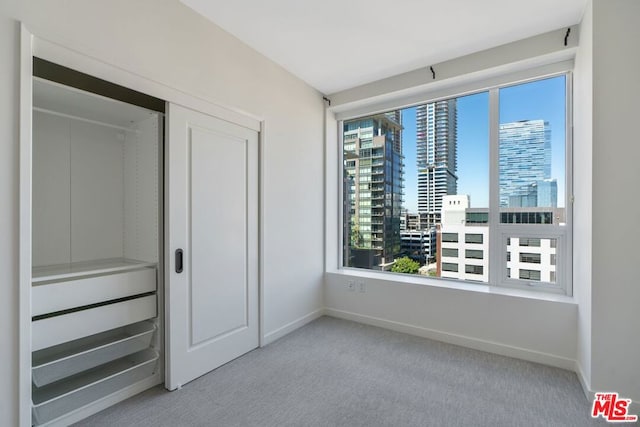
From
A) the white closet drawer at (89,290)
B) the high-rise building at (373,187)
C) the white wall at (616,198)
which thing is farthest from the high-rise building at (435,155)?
the white closet drawer at (89,290)

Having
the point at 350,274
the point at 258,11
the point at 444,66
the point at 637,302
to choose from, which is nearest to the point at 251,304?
the point at 350,274

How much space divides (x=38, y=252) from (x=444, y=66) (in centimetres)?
383

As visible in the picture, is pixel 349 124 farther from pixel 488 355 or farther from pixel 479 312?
pixel 488 355

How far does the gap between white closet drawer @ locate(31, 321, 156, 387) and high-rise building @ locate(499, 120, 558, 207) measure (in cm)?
A: 341

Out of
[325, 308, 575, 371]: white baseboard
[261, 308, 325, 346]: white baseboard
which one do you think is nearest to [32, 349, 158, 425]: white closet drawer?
[261, 308, 325, 346]: white baseboard

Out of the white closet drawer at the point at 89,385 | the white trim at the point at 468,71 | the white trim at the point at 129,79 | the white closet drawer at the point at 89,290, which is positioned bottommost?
the white closet drawer at the point at 89,385

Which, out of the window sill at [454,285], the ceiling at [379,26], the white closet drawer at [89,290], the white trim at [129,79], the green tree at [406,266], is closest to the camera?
the white trim at [129,79]

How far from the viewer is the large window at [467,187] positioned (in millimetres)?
2801

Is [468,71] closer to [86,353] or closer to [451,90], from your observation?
[451,90]

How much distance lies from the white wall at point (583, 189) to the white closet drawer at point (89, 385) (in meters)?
3.21

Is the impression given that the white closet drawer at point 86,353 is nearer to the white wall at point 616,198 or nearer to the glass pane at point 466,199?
the glass pane at point 466,199

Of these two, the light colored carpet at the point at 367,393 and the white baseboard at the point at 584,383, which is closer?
the light colored carpet at the point at 367,393

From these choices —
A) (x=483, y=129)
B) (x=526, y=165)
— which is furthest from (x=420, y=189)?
(x=526, y=165)

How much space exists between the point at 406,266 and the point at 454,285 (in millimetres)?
619
